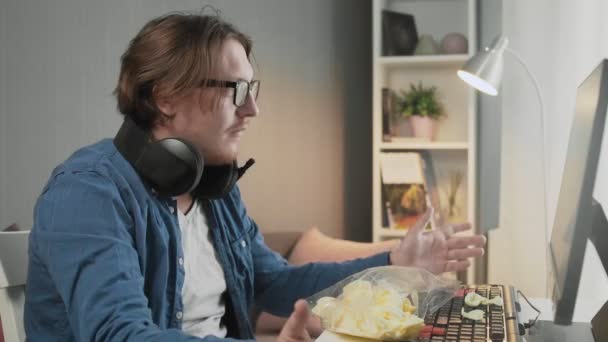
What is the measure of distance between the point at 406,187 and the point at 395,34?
0.70 m

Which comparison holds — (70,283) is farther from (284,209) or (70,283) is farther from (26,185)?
(284,209)

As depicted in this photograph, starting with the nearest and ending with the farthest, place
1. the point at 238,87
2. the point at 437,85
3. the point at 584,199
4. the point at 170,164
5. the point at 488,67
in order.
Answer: the point at 584,199
the point at 170,164
the point at 238,87
the point at 488,67
the point at 437,85

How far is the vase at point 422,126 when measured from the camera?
11.6 feet

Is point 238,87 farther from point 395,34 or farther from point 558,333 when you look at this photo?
point 395,34

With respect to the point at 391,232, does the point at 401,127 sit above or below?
above

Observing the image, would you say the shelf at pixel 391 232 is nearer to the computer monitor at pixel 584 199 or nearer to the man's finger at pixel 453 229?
the man's finger at pixel 453 229

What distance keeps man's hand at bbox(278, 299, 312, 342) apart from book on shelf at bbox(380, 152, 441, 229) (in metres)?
Result: 2.63

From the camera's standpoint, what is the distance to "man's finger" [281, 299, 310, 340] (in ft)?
2.94

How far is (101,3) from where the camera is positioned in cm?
235

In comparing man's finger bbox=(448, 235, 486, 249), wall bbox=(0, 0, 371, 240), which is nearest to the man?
man's finger bbox=(448, 235, 486, 249)

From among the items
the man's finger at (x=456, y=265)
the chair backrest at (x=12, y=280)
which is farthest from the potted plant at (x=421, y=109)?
the chair backrest at (x=12, y=280)

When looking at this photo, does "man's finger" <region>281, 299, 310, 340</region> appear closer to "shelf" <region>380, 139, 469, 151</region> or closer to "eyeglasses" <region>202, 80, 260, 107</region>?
"eyeglasses" <region>202, 80, 260, 107</region>

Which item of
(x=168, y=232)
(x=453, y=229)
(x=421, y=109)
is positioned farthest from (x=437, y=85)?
(x=168, y=232)

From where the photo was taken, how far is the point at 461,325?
1.20m
